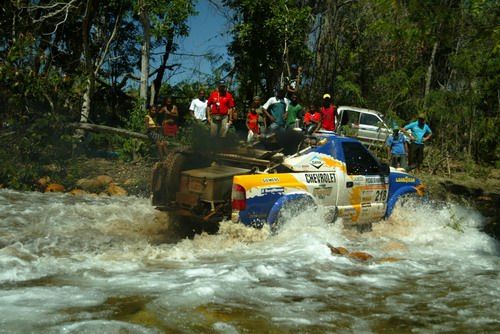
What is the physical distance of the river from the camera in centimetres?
540

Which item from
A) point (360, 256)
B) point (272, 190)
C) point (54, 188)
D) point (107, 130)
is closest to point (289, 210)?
point (272, 190)

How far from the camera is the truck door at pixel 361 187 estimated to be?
9188mm

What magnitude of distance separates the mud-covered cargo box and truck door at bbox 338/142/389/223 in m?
1.58

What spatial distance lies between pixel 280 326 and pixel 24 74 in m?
11.0

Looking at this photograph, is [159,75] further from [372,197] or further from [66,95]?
[372,197]

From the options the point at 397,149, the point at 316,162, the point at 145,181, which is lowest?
the point at 145,181

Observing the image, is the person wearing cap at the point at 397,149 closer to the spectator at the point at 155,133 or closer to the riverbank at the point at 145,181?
the riverbank at the point at 145,181

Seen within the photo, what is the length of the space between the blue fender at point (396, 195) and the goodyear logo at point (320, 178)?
1408 mm

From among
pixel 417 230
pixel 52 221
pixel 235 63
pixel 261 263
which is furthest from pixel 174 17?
pixel 261 263

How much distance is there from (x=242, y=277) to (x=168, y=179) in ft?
7.92

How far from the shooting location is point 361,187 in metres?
9.38

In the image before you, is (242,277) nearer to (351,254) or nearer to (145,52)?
(351,254)

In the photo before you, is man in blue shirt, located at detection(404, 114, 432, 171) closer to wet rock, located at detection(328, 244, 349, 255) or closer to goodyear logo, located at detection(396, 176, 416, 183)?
goodyear logo, located at detection(396, 176, 416, 183)

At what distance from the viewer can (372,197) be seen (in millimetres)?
9602
